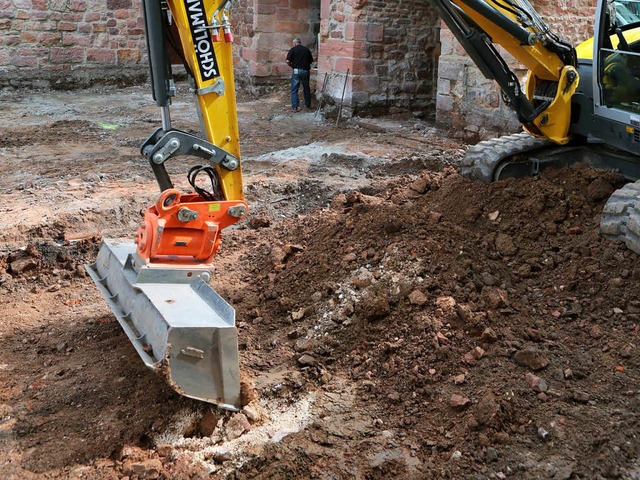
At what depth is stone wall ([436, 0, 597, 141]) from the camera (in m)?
9.70

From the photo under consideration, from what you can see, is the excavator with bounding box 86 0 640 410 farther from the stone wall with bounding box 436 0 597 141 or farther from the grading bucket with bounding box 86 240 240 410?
the stone wall with bounding box 436 0 597 141

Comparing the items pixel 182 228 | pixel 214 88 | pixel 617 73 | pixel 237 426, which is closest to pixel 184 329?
pixel 237 426

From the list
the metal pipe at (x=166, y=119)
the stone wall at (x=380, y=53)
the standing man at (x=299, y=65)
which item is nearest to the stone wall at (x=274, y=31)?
the standing man at (x=299, y=65)

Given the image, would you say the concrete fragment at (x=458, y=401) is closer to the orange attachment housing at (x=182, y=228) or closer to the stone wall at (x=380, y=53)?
the orange attachment housing at (x=182, y=228)

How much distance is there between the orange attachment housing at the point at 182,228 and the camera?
13.2ft

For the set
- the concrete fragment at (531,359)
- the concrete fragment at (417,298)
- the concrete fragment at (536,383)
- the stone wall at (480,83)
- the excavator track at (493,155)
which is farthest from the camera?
the stone wall at (480,83)

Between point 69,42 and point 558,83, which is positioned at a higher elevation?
point 558,83

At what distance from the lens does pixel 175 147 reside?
13.4 ft

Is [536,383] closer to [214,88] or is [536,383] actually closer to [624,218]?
[624,218]

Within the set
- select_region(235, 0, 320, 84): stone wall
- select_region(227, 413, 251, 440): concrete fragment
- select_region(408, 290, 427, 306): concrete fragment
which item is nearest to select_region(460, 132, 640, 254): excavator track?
select_region(408, 290, 427, 306): concrete fragment

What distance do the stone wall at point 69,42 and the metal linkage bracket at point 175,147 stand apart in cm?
1244

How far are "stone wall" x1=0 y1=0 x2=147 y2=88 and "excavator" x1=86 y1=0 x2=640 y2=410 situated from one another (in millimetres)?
11770

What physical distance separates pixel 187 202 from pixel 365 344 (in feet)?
4.66

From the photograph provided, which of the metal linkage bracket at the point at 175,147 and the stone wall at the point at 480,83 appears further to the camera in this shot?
the stone wall at the point at 480,83
